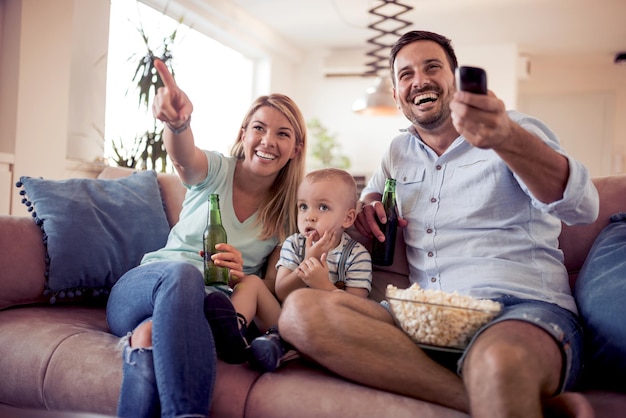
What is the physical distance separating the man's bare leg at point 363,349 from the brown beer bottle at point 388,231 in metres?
0.49

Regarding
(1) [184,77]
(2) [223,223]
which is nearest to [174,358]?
(2) [223,223]

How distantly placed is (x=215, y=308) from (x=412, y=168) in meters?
0.83

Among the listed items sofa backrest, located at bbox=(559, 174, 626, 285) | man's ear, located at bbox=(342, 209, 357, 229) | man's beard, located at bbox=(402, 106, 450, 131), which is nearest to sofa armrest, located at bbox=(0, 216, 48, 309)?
man's ear, located at bbox=(342, 209, 357, 229)

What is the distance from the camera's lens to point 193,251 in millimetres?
1912

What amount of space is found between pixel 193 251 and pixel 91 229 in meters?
0.41

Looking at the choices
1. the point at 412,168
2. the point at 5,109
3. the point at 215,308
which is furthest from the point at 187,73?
the point at 215,308

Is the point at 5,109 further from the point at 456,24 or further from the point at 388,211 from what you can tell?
the point at 456,24

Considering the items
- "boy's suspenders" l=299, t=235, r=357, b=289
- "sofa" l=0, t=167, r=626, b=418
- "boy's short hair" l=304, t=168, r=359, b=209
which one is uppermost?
"boy's short hair" l=304, t=168, r=359, b=209

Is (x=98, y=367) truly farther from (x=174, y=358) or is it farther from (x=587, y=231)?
(x=587, y=231)

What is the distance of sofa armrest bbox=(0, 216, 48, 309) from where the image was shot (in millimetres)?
1886

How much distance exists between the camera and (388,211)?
1955 millimetres

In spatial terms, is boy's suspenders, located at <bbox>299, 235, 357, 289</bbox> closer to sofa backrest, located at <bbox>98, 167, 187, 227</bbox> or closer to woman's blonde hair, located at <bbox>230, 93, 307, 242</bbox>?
woman's blonde hair, located at <bbox>230, 93, 307, 242</bbox>

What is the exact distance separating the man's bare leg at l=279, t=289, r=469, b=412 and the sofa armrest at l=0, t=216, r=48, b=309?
958 mm

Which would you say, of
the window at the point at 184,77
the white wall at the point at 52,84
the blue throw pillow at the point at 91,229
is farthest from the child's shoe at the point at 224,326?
the window at the point at 184,77
